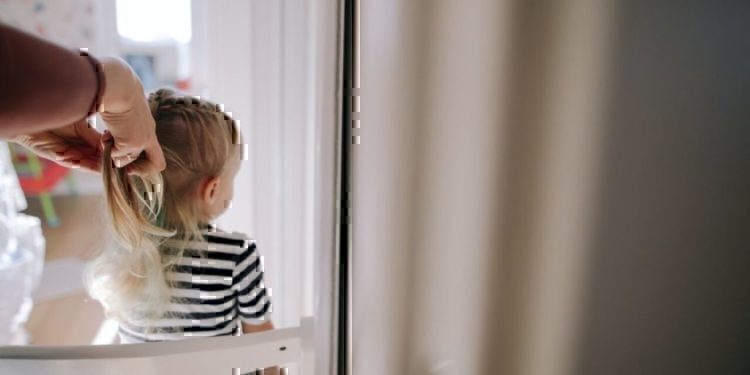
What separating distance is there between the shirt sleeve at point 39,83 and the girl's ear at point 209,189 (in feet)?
1.17

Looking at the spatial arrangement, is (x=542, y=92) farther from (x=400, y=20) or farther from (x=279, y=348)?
(x=279, y=348)

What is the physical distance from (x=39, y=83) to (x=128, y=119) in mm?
150

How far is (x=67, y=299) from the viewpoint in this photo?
887 millimetres

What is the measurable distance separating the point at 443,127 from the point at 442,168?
34 mm

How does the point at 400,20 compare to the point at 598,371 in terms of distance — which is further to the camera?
the point at 400,20

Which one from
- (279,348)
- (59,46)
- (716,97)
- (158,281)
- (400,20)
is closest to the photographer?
(716,97)

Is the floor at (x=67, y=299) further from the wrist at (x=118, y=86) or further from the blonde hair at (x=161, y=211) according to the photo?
the wrist at (x=118, y=86)

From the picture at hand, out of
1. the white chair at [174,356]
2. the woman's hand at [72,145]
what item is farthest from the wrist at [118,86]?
the white chair at [174,356]

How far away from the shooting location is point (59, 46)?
1.14 feet

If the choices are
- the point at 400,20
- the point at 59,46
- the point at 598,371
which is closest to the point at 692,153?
the point at 598,371

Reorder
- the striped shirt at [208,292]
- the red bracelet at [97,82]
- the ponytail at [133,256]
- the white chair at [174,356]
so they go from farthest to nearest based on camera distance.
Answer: the striped shirt at [208,292]
the ponytail at [133,256]
the white chair at [174,356]
the red bracelet at [97,82]

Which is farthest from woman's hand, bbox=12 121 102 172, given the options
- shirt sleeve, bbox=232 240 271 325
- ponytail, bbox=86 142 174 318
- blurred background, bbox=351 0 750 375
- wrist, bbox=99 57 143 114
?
blurred background, bbox=351 0 750 375

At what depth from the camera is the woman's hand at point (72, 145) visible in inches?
22.4

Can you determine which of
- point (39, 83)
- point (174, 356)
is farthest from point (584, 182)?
point (174, 356)
